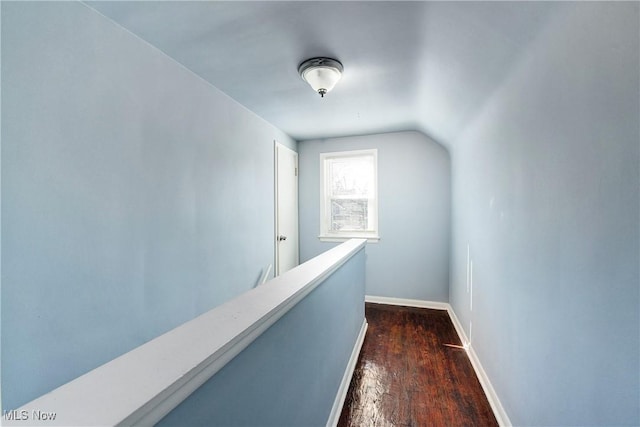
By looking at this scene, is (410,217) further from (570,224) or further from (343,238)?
(570,224)

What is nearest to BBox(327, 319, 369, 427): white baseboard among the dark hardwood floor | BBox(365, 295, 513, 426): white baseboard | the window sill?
the dark hardwood floor

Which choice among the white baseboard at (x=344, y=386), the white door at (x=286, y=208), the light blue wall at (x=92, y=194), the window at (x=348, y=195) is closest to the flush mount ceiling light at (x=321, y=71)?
the light blue wall at (x=92, y=194)

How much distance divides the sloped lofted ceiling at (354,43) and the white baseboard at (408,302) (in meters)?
2.15

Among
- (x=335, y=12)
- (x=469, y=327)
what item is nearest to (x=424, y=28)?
(x=335, y=12)

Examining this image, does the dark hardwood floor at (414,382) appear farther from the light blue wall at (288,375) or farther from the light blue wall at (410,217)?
the light blue wall at (410,217)

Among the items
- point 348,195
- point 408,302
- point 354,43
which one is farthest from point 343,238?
point 354,43

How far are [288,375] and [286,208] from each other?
263 cm

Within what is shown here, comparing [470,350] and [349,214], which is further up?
[349,214]

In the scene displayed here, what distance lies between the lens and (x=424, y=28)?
145cm

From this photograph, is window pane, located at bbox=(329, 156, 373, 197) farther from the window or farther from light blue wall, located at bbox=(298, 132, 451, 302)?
light blue wall, located at bbox=(298, 132, 451, 302)

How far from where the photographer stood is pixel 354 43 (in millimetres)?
1616

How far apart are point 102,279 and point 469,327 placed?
2689 mm

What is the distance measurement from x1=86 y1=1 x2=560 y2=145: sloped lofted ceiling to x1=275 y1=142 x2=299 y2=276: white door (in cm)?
105

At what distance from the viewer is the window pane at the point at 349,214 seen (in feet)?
12.3
